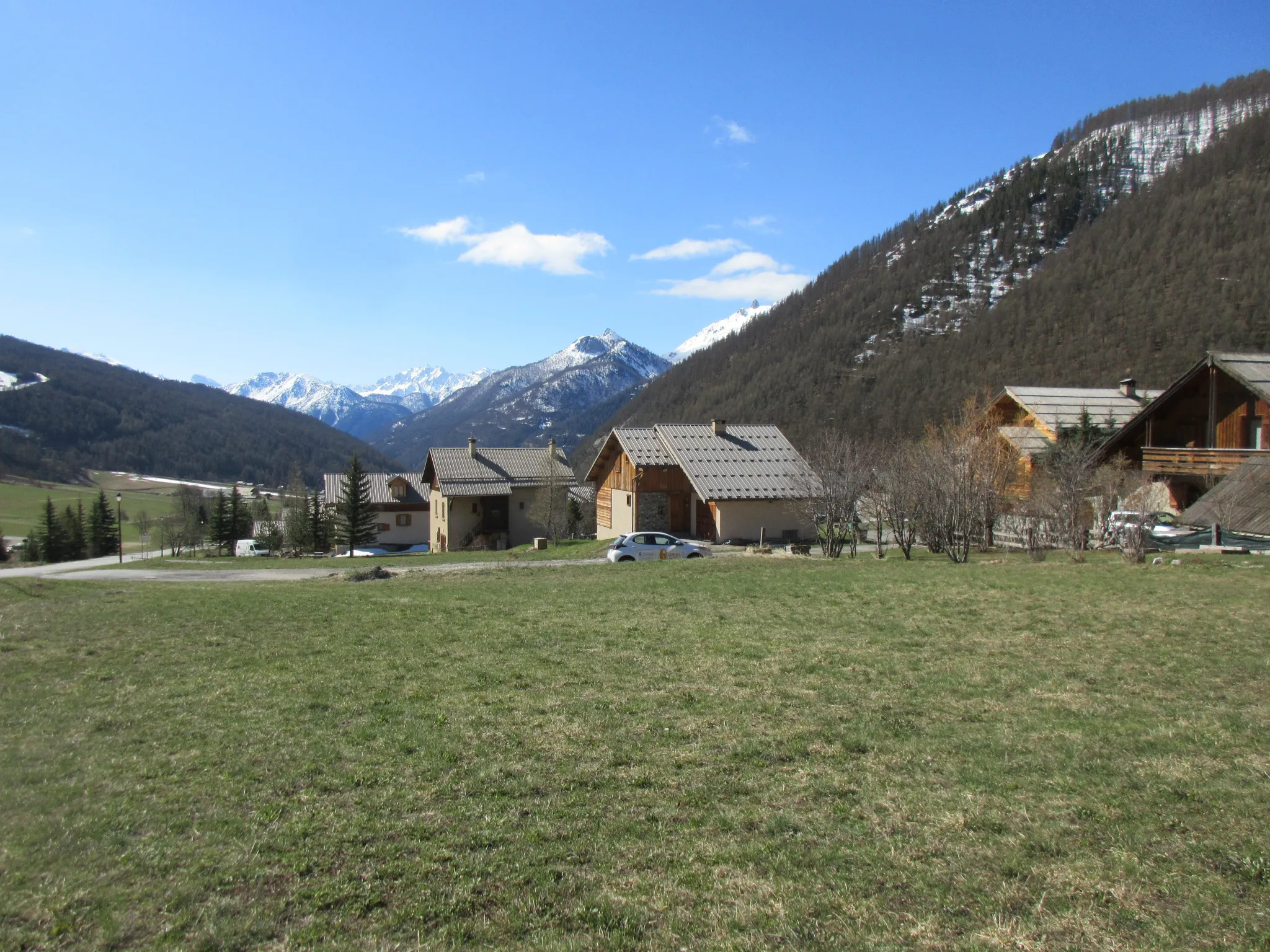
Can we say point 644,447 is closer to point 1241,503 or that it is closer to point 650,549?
point 650,549

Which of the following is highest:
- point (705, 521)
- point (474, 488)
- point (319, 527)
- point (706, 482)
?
point (474, 488)

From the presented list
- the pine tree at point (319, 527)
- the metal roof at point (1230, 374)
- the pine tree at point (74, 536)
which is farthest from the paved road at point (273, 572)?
the pine tree at point (74, 536)

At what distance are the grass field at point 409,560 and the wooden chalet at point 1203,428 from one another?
22.3 m

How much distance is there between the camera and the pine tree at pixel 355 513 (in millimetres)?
54438

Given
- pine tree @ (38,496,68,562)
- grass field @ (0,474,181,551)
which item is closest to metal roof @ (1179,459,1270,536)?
pine tree @ (38,496,68,562)

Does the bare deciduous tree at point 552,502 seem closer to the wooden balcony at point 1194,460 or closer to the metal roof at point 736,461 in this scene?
the metal roof at point 736,461

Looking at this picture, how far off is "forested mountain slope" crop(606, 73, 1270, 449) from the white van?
55.5 metres

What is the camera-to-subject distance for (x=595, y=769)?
668 cm

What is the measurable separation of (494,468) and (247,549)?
71.8ft

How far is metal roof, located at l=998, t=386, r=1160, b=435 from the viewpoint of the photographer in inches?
1703

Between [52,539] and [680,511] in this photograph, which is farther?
[52,539]

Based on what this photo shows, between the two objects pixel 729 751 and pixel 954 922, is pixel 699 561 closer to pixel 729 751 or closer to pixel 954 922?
pixel 729 751

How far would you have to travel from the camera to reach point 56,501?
126938mm

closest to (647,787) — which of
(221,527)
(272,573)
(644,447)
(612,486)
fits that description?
(272,573)
